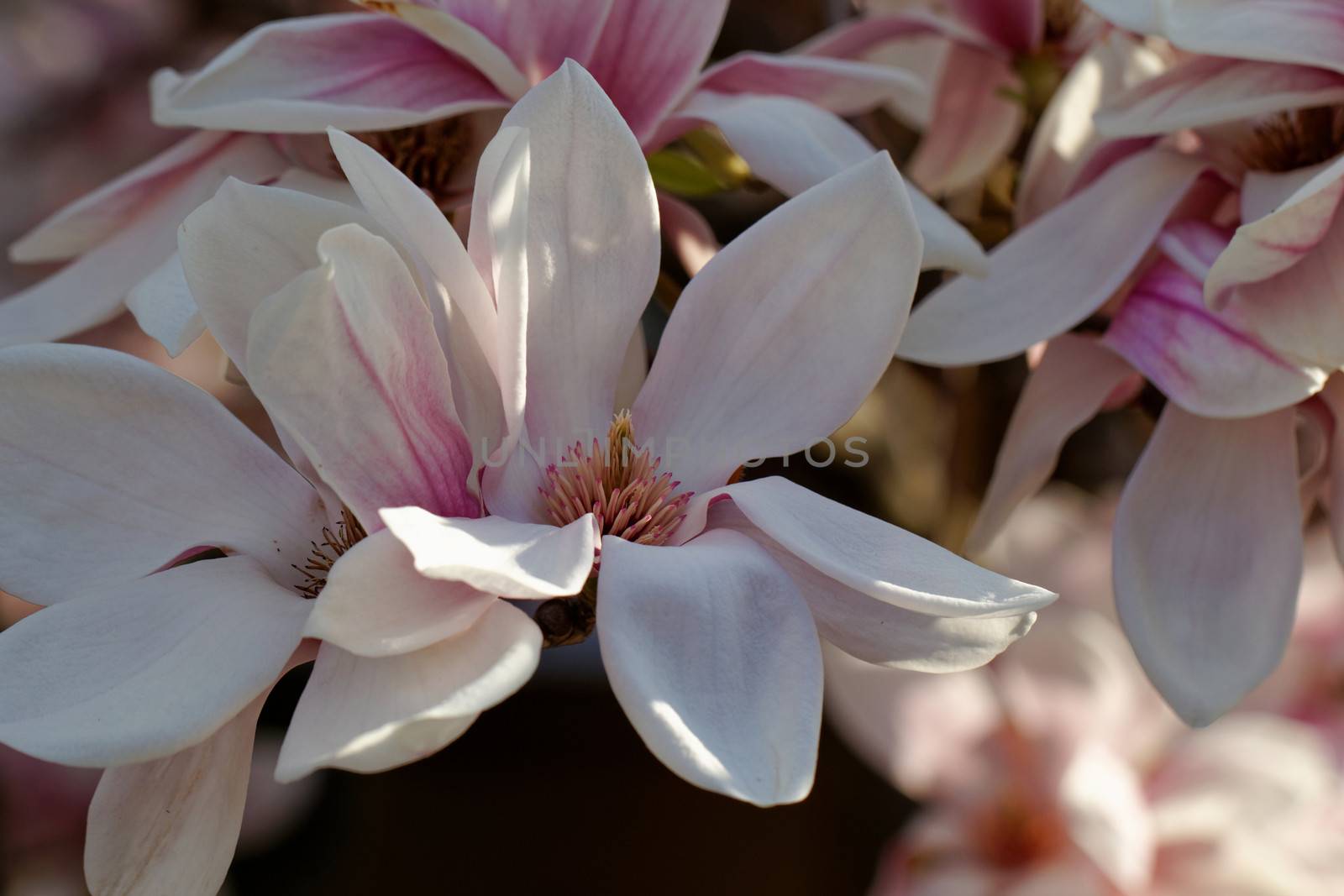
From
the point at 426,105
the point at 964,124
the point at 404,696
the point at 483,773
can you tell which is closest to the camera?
the point at 404,696

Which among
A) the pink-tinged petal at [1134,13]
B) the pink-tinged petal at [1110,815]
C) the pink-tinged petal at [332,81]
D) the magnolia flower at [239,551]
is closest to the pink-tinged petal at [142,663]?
the magnolia flower at [239,551]

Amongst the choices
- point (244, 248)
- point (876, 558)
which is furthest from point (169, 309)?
point (876, 558)

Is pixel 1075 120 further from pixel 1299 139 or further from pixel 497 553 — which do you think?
pixel 497 553

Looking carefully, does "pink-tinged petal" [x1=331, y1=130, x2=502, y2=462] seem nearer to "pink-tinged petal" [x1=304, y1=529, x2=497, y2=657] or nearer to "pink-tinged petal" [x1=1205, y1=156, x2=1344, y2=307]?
"pink-tinged petal" [x1=304, y1=529, x2=497, y2=657]

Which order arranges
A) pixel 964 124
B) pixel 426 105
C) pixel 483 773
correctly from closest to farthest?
1. pixel 426 105
2. pixel 964 124
3. pixel 483 773

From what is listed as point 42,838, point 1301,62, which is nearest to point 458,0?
point 1301,62

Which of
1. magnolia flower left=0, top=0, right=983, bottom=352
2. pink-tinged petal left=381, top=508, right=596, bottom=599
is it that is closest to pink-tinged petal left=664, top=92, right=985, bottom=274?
magnolia flower left=0, top=0, right=983, bottom=352
